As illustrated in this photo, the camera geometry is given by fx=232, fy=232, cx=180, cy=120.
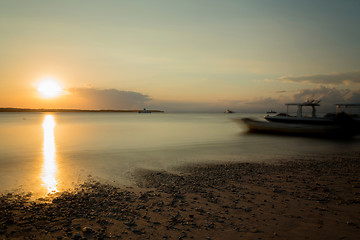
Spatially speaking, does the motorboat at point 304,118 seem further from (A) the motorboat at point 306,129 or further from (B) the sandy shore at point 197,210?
(B) the sandy shore at point 197,210

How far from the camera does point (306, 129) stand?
112ft

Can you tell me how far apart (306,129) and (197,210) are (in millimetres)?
32848

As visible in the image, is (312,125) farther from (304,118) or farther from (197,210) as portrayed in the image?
(197,210)

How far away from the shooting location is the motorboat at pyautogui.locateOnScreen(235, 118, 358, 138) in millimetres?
33000

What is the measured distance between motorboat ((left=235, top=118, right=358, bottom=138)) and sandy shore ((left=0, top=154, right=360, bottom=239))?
2655cm

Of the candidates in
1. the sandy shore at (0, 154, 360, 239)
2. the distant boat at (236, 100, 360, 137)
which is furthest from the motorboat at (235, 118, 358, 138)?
the sandy shore at (0, 154, 360, 239)

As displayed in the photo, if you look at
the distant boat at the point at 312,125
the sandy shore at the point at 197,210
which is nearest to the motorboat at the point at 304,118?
the distant boat at the point at 312,125

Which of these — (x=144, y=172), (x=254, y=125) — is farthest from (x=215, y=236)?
(x=254, y=125)

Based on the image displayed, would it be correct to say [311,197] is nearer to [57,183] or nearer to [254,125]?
[57,183]

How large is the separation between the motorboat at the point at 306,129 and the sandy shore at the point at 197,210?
87.1 ft

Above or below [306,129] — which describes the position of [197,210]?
below

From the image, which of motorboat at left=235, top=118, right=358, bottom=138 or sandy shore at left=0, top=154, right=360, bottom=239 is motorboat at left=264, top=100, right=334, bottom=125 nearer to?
motorboat at left=235, top=118, right=358, bottom=138

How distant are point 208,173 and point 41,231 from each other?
24.5 feet

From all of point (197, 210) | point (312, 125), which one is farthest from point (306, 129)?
point (197, 210)
